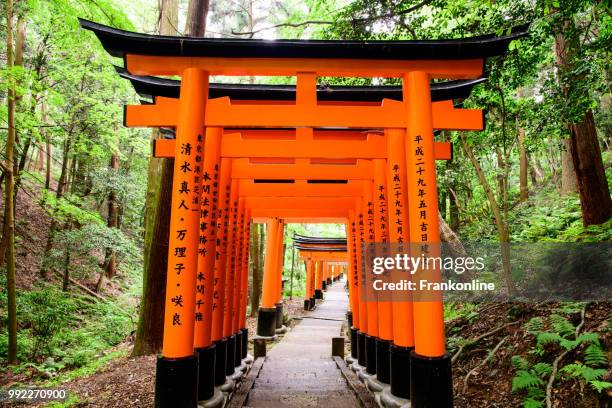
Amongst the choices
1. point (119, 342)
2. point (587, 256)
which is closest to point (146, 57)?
point (587, 256)

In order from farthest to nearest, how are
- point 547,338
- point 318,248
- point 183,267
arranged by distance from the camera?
1. point 318,248
2. point 547,338
3. point 183,267

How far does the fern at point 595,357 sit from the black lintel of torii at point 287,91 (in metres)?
3.88

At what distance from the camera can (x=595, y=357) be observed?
4.66 metres

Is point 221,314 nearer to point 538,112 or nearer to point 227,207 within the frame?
point 227,207

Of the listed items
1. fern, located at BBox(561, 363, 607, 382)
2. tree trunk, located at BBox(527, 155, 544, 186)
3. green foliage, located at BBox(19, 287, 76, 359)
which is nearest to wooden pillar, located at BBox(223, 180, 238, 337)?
fern, located at BBox(561, 363, 607, 382)

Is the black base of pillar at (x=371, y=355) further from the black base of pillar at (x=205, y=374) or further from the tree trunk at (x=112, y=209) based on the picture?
the tree trunk at (x=112, y=209)

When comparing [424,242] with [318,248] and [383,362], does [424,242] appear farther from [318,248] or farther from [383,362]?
[318,248]

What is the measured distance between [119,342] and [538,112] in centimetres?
1464

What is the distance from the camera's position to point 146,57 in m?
4.76

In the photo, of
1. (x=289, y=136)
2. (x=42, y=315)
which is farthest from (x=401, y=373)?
(x=42, y=315)

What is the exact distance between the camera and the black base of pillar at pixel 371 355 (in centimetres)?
746

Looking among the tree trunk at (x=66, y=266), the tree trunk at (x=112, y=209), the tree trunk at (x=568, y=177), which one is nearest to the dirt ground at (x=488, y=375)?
the tree trunk at (x=568, y=177)

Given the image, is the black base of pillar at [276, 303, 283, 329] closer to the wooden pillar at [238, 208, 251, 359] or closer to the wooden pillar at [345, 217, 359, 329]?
the wooden pillar at [345, 217, 359, 329]

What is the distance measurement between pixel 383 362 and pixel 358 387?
0.85 m
